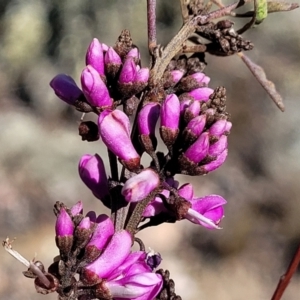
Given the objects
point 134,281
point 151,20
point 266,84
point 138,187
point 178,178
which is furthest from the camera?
point 178,178

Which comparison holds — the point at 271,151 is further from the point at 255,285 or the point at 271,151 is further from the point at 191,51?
the point at 191,51

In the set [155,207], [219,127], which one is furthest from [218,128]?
[155,207]

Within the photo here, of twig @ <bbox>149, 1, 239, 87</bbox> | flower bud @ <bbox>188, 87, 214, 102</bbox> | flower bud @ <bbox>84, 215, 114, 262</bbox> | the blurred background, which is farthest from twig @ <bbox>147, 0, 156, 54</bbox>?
the blurred background

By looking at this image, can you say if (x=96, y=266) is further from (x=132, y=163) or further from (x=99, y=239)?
(x=132, y=163)

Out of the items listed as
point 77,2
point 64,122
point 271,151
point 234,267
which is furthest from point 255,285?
point 77,2

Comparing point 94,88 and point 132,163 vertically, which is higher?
point 94,88

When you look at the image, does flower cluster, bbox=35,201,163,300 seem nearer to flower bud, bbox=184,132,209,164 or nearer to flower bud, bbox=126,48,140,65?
flower bud, bbox=184,132,209,164

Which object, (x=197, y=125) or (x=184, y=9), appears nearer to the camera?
(x=197, y=125)

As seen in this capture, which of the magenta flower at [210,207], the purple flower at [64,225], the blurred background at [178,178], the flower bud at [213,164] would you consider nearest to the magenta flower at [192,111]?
the flower bud at [213,164]
